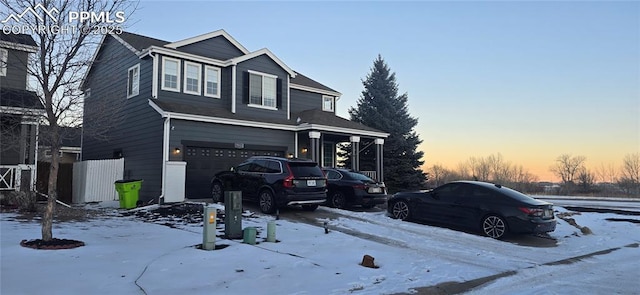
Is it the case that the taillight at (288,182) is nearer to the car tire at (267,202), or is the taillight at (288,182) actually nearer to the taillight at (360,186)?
the car tire at (267,202)

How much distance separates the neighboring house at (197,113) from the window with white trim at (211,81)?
42 mm

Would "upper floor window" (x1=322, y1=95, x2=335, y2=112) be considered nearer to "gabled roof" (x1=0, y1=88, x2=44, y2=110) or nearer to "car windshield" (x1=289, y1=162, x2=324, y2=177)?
"car windshield" (x1=289, y1=162, x2=324, y2=177)

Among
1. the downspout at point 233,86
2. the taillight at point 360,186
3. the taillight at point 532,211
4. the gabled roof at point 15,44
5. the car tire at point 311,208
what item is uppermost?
the downspout at point 233,86

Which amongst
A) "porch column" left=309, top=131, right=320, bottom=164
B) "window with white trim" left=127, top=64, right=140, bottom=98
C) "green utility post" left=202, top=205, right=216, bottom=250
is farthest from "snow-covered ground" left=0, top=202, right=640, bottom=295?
"window with white trim" left=127, top=64, right=140, bottom=98

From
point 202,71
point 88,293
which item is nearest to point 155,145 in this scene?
point 202,71

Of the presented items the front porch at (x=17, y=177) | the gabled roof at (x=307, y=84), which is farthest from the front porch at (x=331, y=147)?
the front porch at (x=17, y=177)

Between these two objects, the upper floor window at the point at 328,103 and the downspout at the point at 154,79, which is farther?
the upper floor window at the point at 328,103

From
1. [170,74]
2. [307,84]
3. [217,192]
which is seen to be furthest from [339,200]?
[307,84]

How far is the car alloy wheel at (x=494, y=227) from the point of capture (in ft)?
35.1

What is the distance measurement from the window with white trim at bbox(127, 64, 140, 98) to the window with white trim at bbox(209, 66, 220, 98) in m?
2.75

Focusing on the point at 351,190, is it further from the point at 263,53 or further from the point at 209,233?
the point at 263,53

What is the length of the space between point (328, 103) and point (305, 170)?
13.0 m

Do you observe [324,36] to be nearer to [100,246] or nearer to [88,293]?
[100,246]

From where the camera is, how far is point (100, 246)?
7.94m
